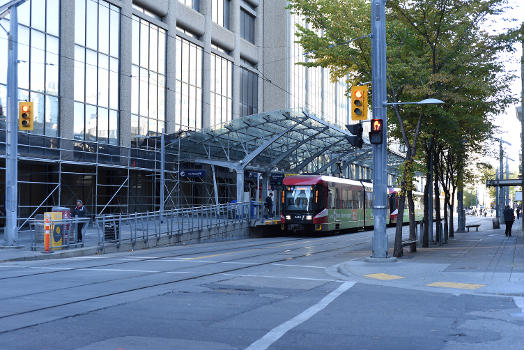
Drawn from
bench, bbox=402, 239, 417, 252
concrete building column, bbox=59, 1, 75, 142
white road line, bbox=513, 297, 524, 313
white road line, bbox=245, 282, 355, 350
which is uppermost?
concrete building column, bbox=59, 1, 75, 142

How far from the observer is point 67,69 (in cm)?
3181

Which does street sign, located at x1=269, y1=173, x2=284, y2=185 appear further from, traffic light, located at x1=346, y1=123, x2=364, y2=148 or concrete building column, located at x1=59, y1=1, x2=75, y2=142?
traffic light, located at x1=346, y1=123, x2=364, y2=148

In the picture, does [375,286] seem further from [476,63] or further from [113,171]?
[113,171]

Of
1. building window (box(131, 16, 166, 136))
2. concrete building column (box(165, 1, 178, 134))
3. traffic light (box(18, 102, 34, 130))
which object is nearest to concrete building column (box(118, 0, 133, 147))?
building window (box(131, 16, 166, 136))

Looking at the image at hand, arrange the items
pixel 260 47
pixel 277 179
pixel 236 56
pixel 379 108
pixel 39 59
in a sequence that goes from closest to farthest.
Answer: pixel 379 108
pixel 39 59
pixel 277 179
pixel 236 56
pixel 260 47

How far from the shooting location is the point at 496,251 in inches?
828

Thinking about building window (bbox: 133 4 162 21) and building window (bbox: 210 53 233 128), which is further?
building window (bbox: 210 53 233 128)

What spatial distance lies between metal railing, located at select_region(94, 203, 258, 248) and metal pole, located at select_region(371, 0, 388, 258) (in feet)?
32.0

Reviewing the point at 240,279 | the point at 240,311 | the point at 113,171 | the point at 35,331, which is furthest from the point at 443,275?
the point at 113,171

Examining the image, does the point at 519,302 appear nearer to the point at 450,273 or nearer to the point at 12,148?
the point at 450,273

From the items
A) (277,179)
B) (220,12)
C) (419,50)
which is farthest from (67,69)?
(220,12)

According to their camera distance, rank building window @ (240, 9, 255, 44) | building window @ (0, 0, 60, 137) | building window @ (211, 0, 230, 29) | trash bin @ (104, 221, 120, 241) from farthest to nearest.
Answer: building window @ (240, 9, 255, 44)
building window @ (211, 0, 230, 29)
building window @ (0, 0, 60, 137)
trash bin @ (104, 221, 120, 241)

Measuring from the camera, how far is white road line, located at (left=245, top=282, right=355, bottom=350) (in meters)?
7.05

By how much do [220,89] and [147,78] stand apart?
9.96 meters
